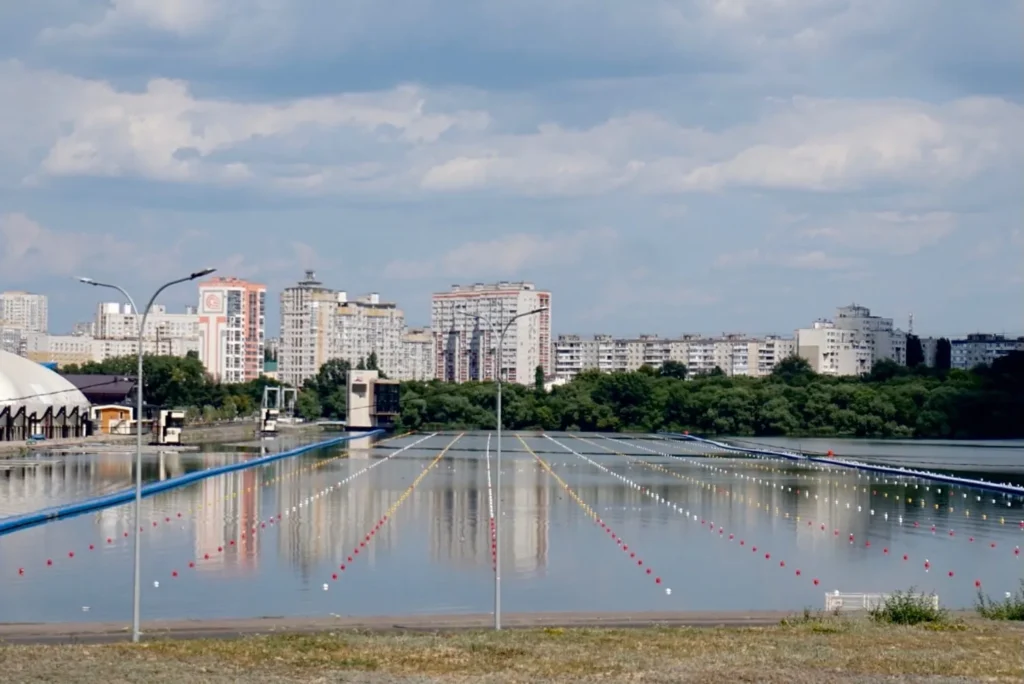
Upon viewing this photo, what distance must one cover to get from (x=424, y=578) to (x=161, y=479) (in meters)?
32.3

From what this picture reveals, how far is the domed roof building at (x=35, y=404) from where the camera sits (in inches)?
3826

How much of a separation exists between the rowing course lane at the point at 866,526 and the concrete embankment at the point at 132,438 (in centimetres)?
4020

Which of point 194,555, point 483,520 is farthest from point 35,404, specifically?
point 194,555

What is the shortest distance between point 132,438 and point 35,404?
1231 cm

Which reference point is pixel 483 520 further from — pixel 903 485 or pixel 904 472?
pixel 904 472

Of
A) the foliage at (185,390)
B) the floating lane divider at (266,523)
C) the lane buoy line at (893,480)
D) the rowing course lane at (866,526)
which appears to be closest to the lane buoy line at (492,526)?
the floating lane divider at (266,523)

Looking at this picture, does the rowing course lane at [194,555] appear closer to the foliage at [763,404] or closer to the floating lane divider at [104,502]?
the floating lane divider at [104,502]

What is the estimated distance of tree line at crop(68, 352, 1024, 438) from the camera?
140 metres

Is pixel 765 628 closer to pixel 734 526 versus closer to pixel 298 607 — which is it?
pixel 298 607

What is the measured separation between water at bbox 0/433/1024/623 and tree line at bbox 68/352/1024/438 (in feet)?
232

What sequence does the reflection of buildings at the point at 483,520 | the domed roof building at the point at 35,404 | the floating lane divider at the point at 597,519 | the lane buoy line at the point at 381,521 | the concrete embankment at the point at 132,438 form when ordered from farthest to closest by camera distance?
the domed roof building at the point at 35,404
the concrete embankment at the point at 132,438
the reflection of buildings at the point at 483,520
the floating lane divider at the point at 597,519
the lane buoy line at the point at 381,521

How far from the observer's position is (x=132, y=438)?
11294cm

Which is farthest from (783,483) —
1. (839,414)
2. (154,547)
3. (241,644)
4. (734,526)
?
(839,414)

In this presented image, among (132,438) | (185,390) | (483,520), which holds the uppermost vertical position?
(185,390)
